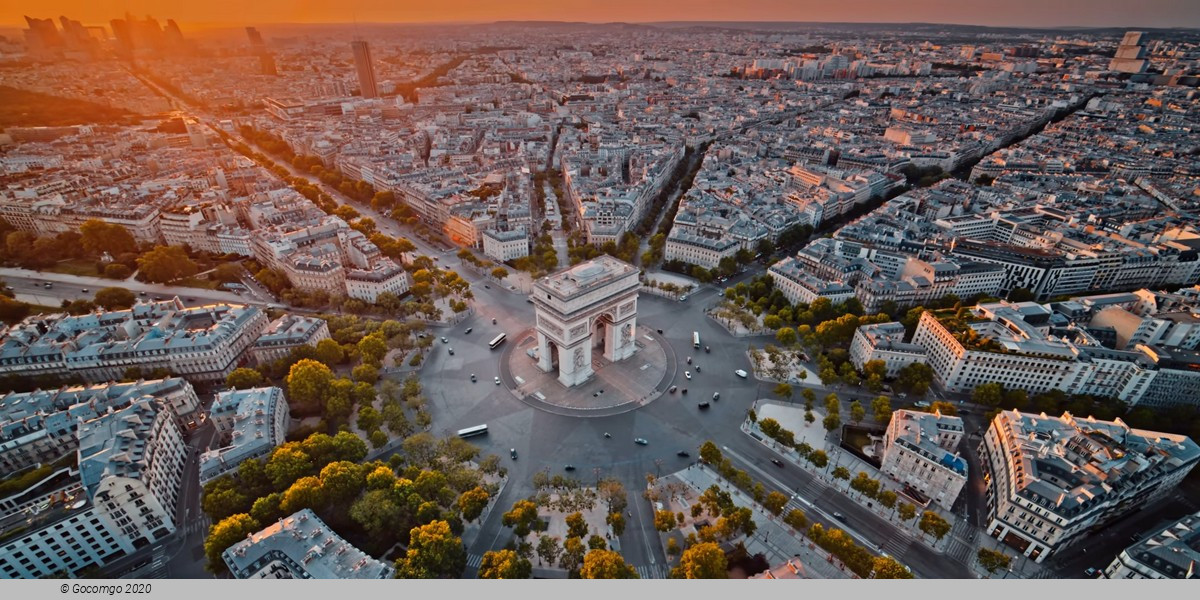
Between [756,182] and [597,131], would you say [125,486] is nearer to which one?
[756,182]

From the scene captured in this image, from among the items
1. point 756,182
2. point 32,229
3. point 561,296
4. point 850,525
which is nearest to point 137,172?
point 32,229

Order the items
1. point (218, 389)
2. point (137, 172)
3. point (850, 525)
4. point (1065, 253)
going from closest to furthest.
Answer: point (850, 525)
point (218, 389)
point (1065, 253)
point (137, 172)

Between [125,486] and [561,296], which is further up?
[561,296]

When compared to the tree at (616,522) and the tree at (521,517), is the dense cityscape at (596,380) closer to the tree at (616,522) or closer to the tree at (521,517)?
the tree at (521,517)

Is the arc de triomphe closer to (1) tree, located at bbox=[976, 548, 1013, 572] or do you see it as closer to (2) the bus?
(2) the bus

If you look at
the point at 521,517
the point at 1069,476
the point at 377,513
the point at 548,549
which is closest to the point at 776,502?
the point at 548,549

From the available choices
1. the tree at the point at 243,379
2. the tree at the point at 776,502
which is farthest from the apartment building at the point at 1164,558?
the tree at the point at 243,379
